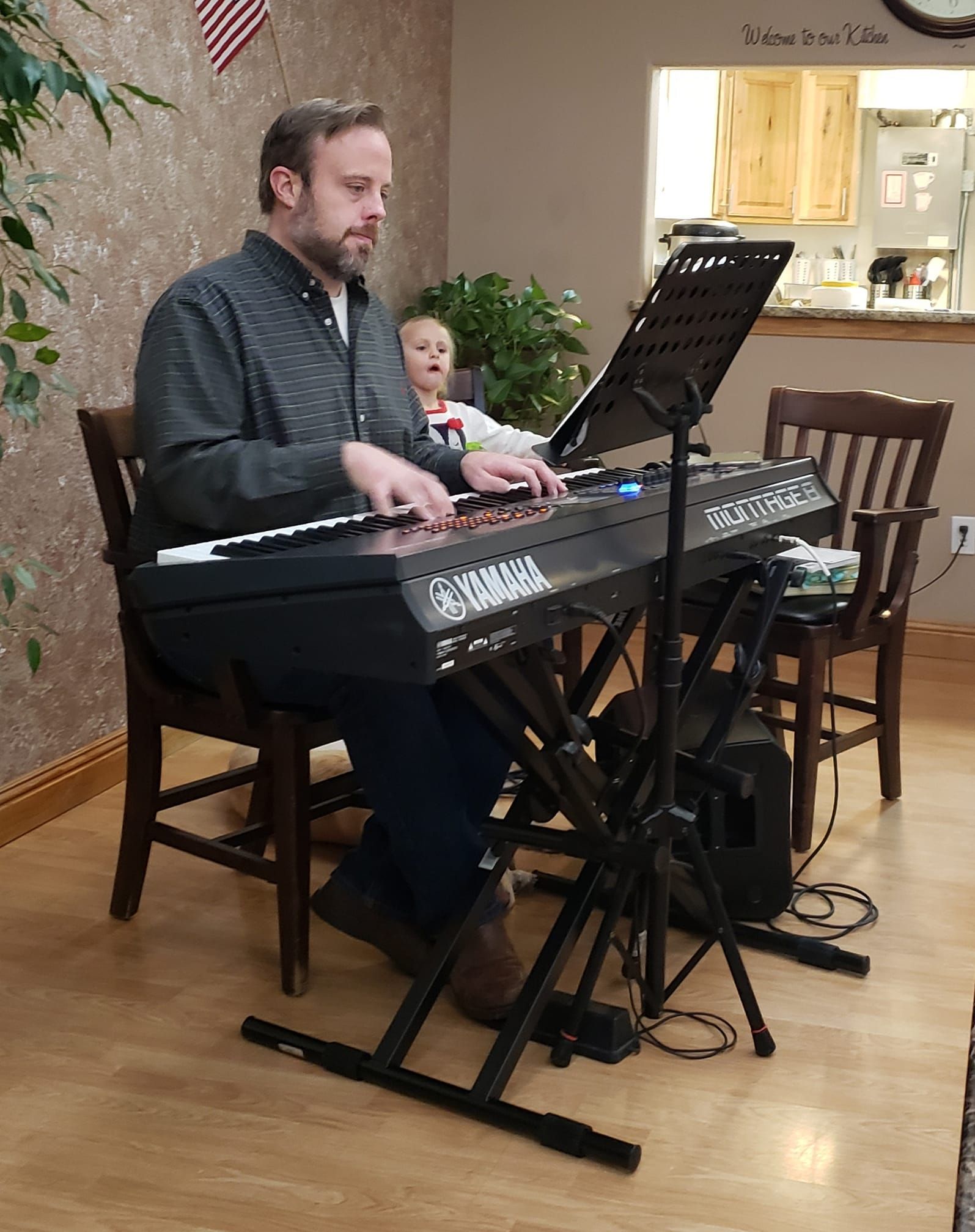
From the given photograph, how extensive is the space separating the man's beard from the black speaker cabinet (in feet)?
2.68

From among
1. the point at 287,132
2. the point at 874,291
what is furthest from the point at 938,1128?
the point at 874,291

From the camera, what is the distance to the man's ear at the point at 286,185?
2.12 meters

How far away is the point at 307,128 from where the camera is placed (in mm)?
2104

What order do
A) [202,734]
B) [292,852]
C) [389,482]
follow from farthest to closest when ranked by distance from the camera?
[202,734], [292,852], [389,482]

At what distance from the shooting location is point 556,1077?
6.09 feet

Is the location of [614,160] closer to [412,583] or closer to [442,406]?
[442,406]

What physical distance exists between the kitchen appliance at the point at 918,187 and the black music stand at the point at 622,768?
523 centimetres

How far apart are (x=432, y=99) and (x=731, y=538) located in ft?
9.31

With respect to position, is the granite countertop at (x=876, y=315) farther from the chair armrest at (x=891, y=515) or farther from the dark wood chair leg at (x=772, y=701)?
the dark wood chair leg at (x=772, y=701)

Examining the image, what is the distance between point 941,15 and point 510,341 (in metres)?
1.52

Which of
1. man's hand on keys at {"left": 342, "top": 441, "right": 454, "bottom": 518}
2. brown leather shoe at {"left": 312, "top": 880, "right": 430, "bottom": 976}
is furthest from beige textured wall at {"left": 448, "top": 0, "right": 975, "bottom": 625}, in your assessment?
man's hand on keys at {"left": 342, "top": 441, "right": 454, "bottom": 518}

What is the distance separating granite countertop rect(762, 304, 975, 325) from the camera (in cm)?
403

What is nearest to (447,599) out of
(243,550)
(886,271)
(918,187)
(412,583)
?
(412,583)

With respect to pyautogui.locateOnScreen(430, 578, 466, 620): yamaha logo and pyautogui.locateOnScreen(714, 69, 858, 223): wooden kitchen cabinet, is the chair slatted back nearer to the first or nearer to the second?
pyautogui.locateOnScreen(430, 578, 466, 620): yamaha logo
